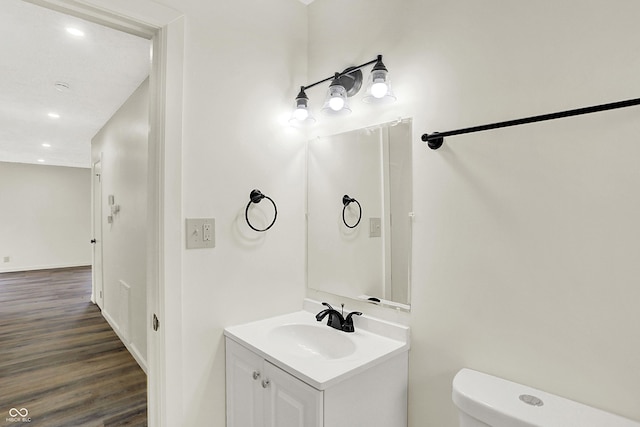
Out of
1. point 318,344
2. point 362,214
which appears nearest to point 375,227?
point 362,214

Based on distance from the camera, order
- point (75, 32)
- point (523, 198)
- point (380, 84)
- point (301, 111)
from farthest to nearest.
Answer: point (75, 32)
point (301, 111)
point (380, 84)
point (523, 198)

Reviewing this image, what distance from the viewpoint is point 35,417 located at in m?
2.06

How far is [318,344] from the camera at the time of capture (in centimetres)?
150

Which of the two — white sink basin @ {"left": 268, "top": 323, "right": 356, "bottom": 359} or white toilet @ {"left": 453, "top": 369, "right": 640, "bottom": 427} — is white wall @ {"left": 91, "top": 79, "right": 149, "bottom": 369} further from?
white toilet @ {"left": 453, "top": 369, "right": 640, "bottom": 427}

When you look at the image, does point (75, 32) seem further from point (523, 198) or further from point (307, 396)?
point (523, 198)

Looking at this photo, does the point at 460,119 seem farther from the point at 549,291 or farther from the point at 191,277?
the point at 191,277

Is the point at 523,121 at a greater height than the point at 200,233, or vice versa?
the point at 523,121

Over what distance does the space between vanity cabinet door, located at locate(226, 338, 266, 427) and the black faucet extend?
347mm

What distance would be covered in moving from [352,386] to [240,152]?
1.09 metres

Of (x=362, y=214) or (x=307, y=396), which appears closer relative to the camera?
(x=307, y=396)

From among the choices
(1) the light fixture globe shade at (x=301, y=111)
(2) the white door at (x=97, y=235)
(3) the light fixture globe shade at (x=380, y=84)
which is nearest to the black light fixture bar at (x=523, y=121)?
(3) the light fixture globe shade at (x=380, y=84)

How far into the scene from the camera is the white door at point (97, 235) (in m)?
4.25

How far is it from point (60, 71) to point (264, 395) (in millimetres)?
2870

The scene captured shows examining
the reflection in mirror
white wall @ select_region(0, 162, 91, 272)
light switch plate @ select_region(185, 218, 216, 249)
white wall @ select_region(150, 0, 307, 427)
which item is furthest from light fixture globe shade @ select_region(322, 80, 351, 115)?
white wall @ select_region(0, 162, 91, 272)
